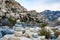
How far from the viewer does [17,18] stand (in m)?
41.5

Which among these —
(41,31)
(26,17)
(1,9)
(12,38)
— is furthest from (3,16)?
(12,38)

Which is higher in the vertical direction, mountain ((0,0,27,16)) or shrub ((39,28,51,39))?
mountain ((0,0,27,16))

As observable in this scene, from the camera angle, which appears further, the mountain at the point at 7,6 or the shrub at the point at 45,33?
the mountain at the point at 7,6

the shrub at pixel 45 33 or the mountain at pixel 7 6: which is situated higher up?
the mountain at pixel 7 6

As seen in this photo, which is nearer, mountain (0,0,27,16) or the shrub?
the shrub

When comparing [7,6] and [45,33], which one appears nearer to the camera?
[45,33]

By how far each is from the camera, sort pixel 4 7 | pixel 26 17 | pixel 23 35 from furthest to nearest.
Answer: pixel 26 17, pixel 4 7, pixel 23 35

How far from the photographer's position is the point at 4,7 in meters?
40.4

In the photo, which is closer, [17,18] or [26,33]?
[26,33]

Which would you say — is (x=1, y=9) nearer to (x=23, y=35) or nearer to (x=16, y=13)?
(x=16, y=13)

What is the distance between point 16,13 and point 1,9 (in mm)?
5026

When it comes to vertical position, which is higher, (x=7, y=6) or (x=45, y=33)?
(x=7, y=6)

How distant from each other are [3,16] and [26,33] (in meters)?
16.4

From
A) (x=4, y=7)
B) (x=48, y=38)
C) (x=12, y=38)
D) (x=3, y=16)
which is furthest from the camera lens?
(x=4, y=7)
